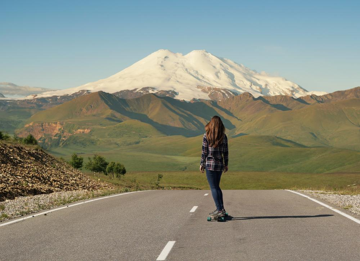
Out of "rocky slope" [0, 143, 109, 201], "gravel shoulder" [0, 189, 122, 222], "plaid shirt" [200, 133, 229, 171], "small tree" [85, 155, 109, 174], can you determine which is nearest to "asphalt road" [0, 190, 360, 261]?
"gravel shoulder" [0, 189, 122, 222]

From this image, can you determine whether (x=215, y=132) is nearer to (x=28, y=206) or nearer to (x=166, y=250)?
(x=166, y=250)

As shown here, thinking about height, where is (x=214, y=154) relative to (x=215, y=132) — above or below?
below

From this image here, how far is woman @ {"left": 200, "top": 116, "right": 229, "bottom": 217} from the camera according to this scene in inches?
501

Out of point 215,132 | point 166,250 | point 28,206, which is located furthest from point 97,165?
point 166,250

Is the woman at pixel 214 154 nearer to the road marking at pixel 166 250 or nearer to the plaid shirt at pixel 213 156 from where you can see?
the plaid shirt at pixel 213 156

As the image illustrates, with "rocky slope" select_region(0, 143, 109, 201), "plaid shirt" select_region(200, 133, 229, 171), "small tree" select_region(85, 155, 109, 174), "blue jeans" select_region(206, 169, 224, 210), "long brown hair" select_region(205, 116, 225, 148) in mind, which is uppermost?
"long brown hair" select_region(205, 116, 225, 148)

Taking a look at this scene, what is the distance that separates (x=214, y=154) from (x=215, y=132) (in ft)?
1.99

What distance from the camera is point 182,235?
35.7 ft

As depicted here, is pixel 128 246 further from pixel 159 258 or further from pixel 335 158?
pixel 335 158

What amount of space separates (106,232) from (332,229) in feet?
17.4

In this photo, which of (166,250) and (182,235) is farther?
(182,235)

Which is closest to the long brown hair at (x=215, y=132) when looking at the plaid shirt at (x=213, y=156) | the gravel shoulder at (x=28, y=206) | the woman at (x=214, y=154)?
the woman at (x=214, y=154)

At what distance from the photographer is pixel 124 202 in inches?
738

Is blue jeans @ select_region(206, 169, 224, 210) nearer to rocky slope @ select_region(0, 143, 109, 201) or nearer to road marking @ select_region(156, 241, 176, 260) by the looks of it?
road marking @ select_region(156, 241, 176, 260)
